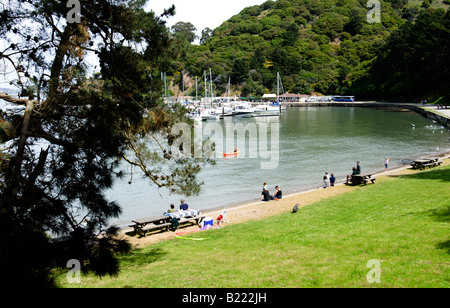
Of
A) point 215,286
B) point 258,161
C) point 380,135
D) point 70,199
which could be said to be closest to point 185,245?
point 215,286

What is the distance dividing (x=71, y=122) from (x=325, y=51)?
146 meters

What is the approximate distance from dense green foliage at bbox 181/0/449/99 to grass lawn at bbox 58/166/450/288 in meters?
73.4

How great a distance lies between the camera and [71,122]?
640 centimetres

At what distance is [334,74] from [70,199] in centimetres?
12510

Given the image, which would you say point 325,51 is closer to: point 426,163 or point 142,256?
point 426,163

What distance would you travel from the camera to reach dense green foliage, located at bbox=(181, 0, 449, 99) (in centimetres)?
8919

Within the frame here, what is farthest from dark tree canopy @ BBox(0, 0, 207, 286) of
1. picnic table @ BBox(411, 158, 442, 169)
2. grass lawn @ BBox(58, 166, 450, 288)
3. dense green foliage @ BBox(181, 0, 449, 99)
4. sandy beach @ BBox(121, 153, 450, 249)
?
dense green foliage @ BBox(181, 0, 449, 99)

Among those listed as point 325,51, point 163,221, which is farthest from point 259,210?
point 325,51

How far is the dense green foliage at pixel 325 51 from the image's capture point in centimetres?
8919

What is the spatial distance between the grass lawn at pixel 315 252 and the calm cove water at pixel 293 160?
24.3 ft

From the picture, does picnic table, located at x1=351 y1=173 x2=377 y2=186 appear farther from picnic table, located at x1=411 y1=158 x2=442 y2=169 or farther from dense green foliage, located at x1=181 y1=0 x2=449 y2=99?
dense green foliage, located at x1=181 y1=0 x2=449 y2=99

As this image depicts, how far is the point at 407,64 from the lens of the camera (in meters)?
86.9

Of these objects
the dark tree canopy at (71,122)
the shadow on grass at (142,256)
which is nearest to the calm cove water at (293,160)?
the shadow on grass at (142,256)

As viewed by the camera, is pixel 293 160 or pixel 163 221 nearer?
pixel 163 221
